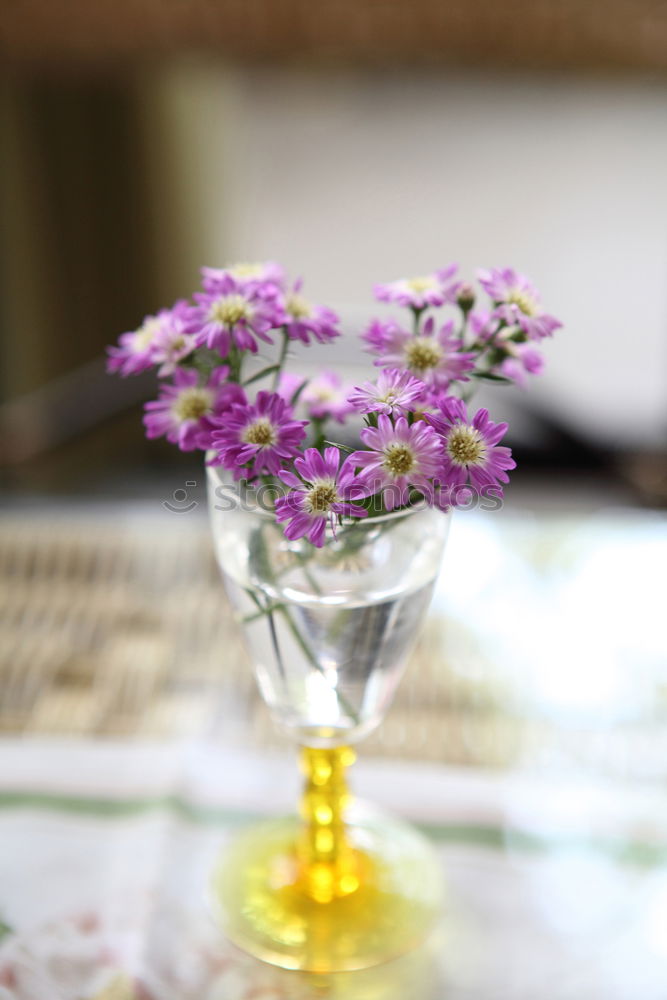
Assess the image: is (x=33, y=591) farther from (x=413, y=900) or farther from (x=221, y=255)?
(x=221, y=255)

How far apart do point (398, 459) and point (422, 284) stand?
0.11 metres

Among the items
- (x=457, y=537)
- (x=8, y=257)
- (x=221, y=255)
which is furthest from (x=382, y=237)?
(x=457, y=537)

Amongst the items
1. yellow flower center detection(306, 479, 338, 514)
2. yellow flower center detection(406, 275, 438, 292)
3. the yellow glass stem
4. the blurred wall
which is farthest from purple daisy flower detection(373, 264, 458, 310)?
the blurred wall

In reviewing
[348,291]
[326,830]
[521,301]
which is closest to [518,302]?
[521,301]

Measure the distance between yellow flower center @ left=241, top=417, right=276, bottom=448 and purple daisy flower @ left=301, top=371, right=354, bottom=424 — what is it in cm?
9

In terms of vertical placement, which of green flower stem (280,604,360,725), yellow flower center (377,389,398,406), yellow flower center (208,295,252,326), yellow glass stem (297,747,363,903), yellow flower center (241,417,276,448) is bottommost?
yellow glass stem (297,747,363,903)

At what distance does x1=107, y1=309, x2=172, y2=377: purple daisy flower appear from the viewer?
1.33 ft

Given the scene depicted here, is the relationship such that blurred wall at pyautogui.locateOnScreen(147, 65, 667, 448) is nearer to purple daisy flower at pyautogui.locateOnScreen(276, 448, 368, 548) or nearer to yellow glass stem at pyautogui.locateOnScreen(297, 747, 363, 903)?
yellow glass stem at pyautogui.locateOnScreen(297, 747, 363, 903)

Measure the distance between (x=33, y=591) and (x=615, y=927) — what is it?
0.43 m

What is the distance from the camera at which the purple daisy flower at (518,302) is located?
1.30ft

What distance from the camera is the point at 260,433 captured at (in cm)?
37

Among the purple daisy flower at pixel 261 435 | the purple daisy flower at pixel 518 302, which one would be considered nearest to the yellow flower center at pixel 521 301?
the purple daisy flower at pixel 518 302

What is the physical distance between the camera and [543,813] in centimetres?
56

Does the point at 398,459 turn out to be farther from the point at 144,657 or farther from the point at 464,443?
the point at 144,657
